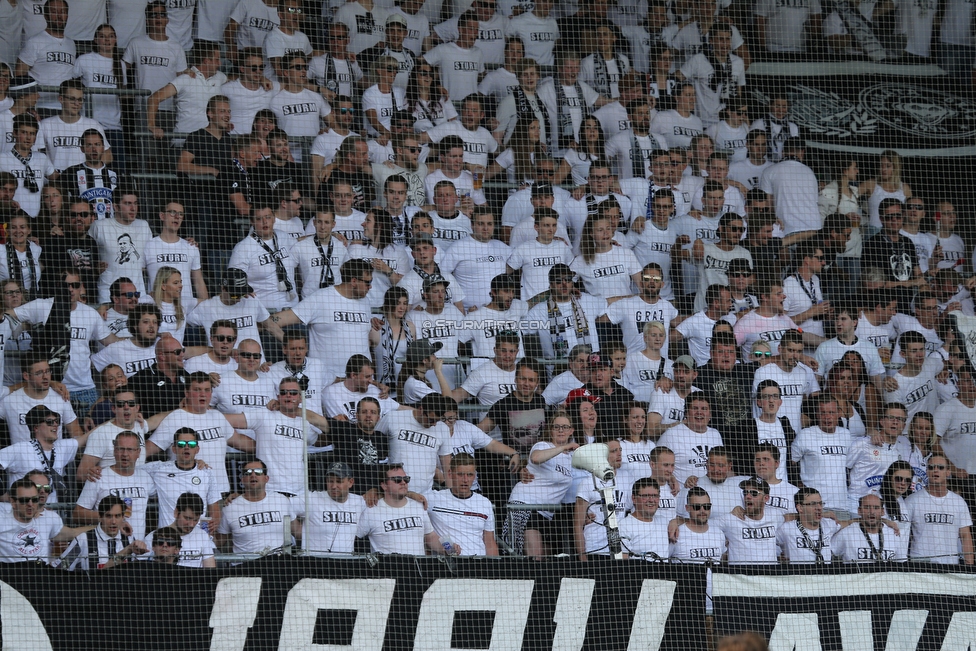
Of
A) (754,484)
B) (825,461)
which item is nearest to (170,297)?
(754,484)

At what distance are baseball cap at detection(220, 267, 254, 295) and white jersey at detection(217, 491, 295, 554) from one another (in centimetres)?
153

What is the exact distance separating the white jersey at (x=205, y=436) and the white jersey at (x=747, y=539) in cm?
314

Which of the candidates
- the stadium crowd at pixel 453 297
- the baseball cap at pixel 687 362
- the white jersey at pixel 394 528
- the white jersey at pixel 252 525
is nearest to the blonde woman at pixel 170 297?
the stadium crowd at pixel 453 297

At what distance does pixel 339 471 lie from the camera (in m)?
8.34

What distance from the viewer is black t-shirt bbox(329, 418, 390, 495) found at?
8492 millimetres

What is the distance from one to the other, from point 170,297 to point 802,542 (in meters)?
4.46

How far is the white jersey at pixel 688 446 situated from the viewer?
899cm

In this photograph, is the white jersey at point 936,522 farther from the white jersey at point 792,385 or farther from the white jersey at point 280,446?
the white jersey at point 280,446

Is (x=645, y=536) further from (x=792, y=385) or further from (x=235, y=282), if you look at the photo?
(x=235, y=282)

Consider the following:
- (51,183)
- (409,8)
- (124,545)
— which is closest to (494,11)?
(409,8)

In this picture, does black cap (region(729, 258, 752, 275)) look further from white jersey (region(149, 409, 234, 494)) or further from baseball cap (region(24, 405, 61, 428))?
baseball cap (region(24, 405, 61, 428))

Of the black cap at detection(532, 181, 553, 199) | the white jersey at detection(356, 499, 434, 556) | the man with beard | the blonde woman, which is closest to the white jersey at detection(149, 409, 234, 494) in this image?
the blonde woman

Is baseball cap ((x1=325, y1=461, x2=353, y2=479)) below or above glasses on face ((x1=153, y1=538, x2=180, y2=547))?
above

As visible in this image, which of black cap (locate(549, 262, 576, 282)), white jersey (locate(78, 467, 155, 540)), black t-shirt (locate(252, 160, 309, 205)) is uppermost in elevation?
black t-shirt (locate(252, 160, 309, 205))
